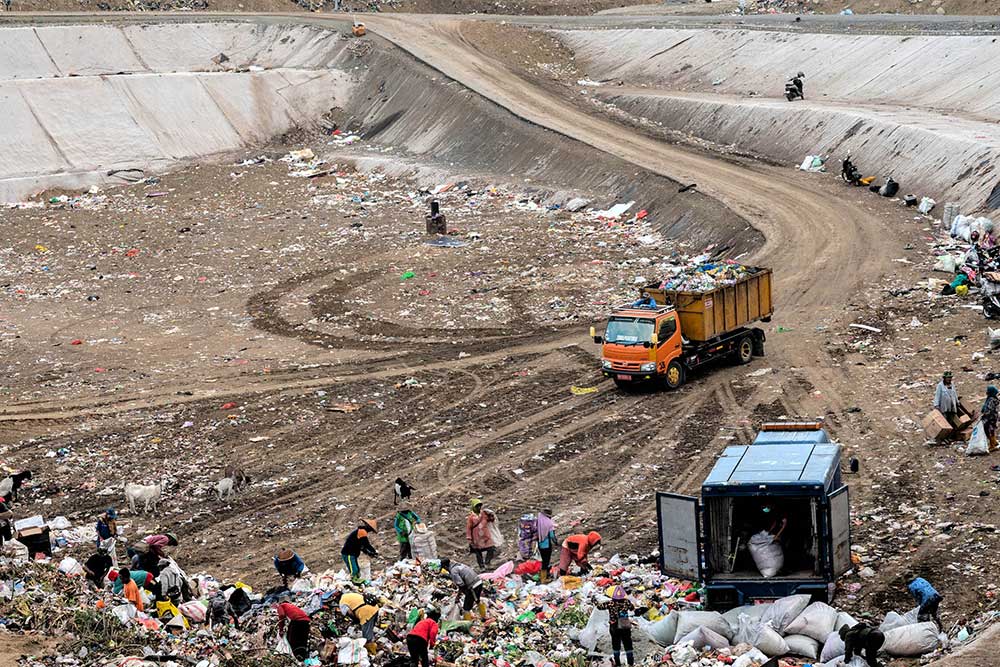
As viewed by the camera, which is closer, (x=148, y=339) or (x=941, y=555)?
(x=941, y=555)

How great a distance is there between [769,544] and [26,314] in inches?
877

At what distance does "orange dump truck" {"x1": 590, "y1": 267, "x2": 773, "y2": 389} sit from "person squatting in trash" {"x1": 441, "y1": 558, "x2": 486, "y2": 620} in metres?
8.75

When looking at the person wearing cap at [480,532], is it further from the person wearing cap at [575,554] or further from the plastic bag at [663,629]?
the plastic bag at [663,629]

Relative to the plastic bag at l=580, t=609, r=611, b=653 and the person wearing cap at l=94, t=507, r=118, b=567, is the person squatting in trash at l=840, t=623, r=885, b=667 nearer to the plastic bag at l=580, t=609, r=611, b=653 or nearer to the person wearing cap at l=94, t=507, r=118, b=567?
the plastic bag at l=580, t=609, r=611, b=653

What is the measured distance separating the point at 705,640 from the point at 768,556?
148 cm

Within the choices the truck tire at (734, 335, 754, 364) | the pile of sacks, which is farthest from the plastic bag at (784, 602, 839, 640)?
the truck tire at (734, 335, 754, 364)

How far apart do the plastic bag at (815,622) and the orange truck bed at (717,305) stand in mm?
10150

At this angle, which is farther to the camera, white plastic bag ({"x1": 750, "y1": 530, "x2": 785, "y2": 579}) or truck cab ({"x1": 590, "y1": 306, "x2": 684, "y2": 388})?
truck cab ({"x1": 590, "y1": 306, "x2": 684, "y2": 388})

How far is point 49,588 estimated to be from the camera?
1505 centimetres

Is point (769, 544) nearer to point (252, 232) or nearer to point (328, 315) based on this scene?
point (328, 315)

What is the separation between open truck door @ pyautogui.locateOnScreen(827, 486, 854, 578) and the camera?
14180 mm

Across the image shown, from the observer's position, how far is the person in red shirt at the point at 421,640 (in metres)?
13.1

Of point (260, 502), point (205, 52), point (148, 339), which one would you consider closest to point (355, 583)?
point (260, 502)

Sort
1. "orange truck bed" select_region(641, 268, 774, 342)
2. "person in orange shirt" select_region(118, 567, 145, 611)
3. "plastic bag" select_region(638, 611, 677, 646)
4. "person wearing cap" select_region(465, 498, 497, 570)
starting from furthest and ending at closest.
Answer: "orange truck bed" select_region(641, 268, 774, 342) < "person wearing cap" select_region(465, 498, 497, 570) < "person in orange shirt" select_region(118, 567, 145, 611) < "plastic bag" select_region(638, 611, 677, 646)
